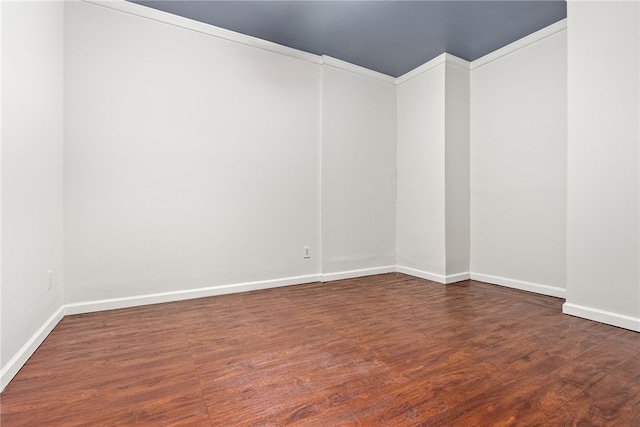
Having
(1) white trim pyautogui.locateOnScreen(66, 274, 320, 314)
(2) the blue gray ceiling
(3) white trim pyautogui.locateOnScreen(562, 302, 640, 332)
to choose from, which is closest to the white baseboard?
(3) white trim pyautogui.locateOnScreen(562, 302, 640, 332)

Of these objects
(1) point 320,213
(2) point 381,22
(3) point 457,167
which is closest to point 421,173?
(3) point 457,167

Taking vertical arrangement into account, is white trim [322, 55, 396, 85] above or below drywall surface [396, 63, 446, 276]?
above

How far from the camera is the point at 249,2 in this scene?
2844 millimetres

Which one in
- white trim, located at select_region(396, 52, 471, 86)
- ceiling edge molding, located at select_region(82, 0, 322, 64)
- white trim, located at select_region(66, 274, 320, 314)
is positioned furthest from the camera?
white trim, located at select_region(396, 52, 471, 86)

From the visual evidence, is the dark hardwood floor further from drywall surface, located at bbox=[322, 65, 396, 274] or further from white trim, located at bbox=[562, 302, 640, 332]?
drywall surface, located at bbox=[322, 65, 396, 274]

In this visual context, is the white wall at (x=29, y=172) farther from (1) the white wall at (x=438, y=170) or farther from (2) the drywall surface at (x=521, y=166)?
(2) the drywall surface at (x=521, y=166)

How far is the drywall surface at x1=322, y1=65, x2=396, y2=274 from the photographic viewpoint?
395 centimetres

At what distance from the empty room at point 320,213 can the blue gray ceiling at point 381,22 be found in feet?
0.09

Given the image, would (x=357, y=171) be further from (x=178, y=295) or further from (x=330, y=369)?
(x=330, y=369)

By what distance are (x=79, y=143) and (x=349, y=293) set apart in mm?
2940

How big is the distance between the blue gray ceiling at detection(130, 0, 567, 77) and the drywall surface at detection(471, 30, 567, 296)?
14.6 inches

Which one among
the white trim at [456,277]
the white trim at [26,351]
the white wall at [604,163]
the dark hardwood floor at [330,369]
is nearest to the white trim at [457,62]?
the white wall at [604,163]

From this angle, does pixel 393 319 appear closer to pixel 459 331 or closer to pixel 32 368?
pixel 459 331

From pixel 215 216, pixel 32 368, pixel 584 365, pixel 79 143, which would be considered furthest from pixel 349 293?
pixel 79 143
